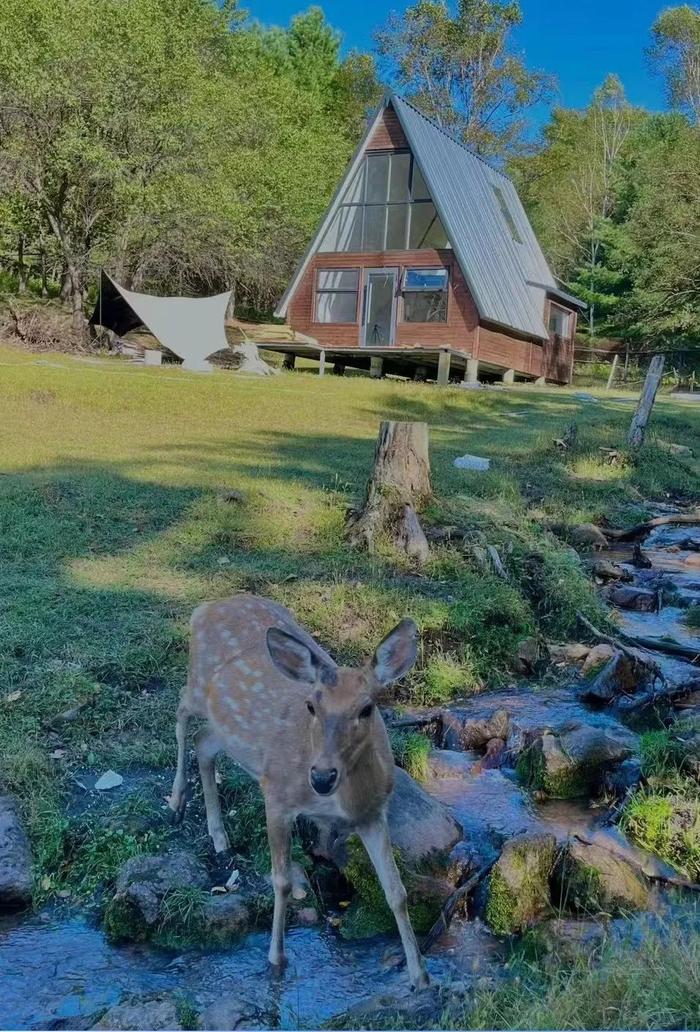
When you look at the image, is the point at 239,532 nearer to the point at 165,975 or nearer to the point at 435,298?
the point at 165,975

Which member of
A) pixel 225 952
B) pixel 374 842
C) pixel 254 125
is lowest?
pixel 225 952

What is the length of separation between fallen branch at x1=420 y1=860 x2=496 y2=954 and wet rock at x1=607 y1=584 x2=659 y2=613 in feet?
15.3

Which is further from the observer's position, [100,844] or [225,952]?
[100,844]

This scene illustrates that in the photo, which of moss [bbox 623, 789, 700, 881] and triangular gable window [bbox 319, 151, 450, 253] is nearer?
moss [bbox 623, 789, 700, 881]

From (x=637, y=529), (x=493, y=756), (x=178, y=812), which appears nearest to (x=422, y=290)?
(x=637, y=529)

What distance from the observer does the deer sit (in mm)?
3592

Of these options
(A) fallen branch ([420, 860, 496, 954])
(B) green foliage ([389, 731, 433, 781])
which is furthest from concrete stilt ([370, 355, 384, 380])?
(A) fallen branch ([420, 860, 496, 954])

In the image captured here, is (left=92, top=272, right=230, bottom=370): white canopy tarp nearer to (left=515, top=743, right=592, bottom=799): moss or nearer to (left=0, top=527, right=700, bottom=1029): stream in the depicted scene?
(left=515, top=743, right=592, bottom=799): moss

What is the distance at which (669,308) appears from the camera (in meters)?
40.4

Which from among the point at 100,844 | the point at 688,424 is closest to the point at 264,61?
the point at 688,424

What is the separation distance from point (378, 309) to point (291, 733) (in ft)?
84.4

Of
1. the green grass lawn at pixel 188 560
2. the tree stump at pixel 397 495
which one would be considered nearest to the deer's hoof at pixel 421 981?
the green grass lawn at pixel 188 560

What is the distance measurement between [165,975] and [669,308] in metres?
40.4

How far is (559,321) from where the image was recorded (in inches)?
1315
